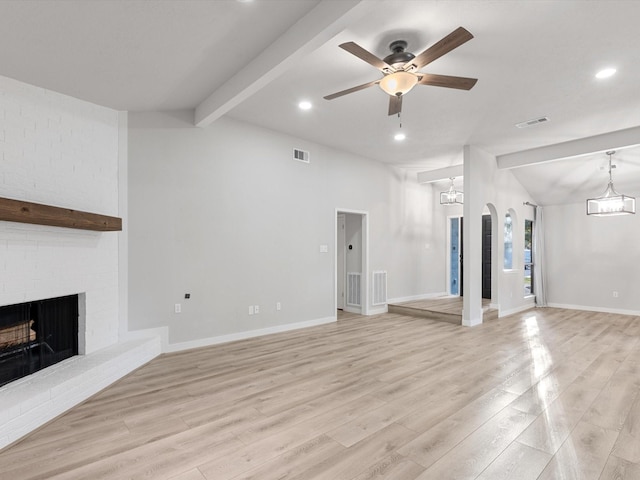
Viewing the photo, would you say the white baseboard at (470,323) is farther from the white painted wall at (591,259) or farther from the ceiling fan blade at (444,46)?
the ceiling fan blade at (444,46)

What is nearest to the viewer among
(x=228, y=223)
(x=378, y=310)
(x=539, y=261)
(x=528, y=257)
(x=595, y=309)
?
(x=228, y=223)

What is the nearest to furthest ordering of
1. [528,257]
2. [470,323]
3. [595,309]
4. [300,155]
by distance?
1. [300,155]
2. [470,323]
3. [595,309]
4. [528,257]

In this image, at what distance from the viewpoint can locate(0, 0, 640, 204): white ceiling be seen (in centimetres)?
247

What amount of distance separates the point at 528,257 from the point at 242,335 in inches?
299

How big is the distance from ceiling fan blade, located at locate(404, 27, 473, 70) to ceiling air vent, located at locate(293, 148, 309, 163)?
118 inches

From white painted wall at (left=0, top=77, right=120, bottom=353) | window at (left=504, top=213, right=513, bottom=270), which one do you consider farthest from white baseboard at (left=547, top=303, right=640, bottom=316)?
white painted wall at (left=0, top=77, right=120, bottom=353)

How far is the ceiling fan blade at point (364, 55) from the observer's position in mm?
2470

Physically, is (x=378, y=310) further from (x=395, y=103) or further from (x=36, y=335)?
(x=36, y=335)

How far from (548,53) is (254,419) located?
4.11m

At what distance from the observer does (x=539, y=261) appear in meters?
8.38

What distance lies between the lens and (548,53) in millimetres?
3129

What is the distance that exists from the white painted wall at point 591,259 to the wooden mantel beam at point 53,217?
932cm

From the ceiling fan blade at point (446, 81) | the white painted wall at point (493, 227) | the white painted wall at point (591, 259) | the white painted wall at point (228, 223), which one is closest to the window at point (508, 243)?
the white painted wall at point (493, 227)

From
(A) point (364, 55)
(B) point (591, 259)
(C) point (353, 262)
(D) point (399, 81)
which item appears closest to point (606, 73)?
(D) point (399, 81)
